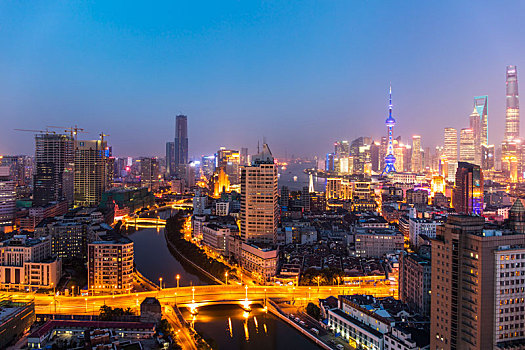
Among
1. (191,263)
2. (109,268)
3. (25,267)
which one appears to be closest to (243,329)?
(109,268)

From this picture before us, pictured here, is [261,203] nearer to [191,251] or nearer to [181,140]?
[191,251]

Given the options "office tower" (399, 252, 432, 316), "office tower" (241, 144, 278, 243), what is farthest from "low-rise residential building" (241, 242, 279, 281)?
"office tower" (399, 252, 432, 316)

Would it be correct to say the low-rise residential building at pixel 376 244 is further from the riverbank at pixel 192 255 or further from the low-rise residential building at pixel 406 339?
the low-rise residential building at pixel 406 339

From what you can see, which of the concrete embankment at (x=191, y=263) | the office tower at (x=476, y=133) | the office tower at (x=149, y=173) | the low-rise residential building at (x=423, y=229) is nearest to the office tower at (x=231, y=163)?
the office tower at (x=149, y=173)

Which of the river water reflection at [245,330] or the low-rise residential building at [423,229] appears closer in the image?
the river water reflection at [245,330]

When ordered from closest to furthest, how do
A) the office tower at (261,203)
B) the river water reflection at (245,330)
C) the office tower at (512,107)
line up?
the river water reflection at (245,330) < the office tower at (261,203) < the office tower at (512,107)

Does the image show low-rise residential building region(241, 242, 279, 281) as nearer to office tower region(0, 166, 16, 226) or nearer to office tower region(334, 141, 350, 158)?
office tower region(0, 166, 16, 226)
